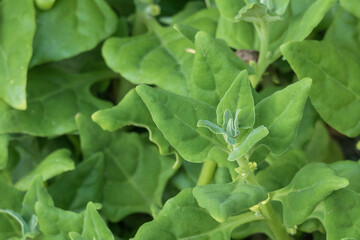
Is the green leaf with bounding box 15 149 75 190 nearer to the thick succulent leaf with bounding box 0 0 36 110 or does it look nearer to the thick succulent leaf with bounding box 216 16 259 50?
the thick succulent leaf with bounding box 0 0 36 110

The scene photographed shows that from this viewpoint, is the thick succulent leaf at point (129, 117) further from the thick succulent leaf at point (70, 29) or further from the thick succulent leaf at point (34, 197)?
the thick succulent leaf at point (70, 29)

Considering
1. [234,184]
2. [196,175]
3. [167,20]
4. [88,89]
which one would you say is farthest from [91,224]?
[167,20]

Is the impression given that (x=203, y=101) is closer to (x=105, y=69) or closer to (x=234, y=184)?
(x=234, y=184)

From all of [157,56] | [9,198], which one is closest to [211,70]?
[157,56]

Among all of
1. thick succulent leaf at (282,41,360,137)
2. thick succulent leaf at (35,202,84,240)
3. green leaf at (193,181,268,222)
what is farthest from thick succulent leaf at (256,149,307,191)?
thick succulent leaf at (35,202,84,240)

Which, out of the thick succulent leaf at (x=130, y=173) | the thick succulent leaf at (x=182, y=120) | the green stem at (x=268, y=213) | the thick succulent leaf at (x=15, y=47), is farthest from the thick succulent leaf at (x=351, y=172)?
the thick succulent leaf at (x=15, y=47)

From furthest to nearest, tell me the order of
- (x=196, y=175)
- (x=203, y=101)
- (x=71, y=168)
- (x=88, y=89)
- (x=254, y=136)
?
1. (x=88, y=89)
2. (x=196, y=175)
3. (x=71, y=168)
4. (x=203, y=101)
5. (x=254, y=136)

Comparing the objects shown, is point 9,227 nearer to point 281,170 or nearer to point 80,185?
point 80,185

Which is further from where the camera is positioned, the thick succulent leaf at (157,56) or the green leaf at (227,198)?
the thick succulent leaf at (157,56)
